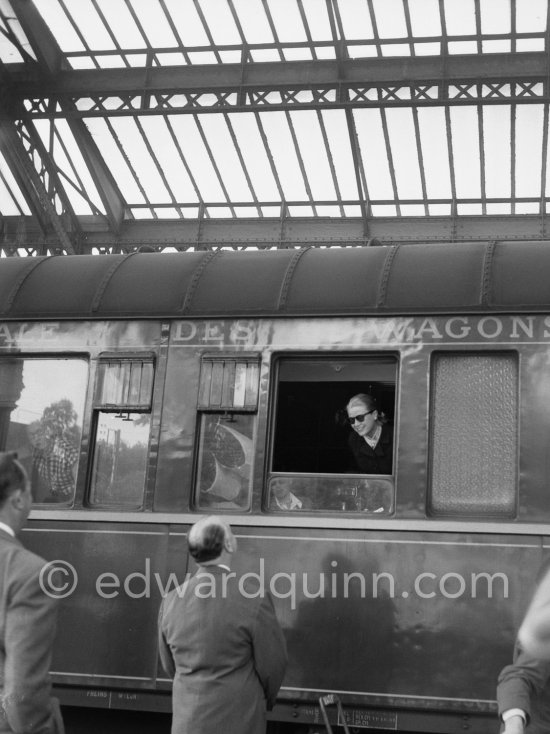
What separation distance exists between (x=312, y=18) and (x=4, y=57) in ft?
19.7

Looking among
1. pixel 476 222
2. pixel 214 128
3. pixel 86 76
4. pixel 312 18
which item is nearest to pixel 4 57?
pixel 86 76

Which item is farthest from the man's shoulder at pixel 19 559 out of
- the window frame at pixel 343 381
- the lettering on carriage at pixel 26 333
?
the lettering on carriage at pixel 26 333

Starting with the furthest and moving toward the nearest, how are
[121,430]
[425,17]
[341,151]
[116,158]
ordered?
[116,158]
[341,151]
[425,17]
[121,430]

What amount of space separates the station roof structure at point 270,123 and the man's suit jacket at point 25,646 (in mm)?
15775

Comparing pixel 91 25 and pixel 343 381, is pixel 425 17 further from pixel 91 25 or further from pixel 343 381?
pixel 343 381

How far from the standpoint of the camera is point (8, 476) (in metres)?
3.89

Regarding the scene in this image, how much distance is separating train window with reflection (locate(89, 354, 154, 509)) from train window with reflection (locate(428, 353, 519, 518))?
1.86 m

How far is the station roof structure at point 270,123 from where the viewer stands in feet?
59.6

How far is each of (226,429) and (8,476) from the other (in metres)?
2.93

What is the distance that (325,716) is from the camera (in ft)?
19.5

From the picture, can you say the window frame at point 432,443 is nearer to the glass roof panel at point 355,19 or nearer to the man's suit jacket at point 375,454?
the man's suit jacket at point 375,454

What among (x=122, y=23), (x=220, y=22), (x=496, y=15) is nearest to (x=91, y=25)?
(x=122, y=23)

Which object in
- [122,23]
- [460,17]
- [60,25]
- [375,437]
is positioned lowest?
[375,437]

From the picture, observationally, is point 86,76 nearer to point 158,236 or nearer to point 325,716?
A: point 158,236
